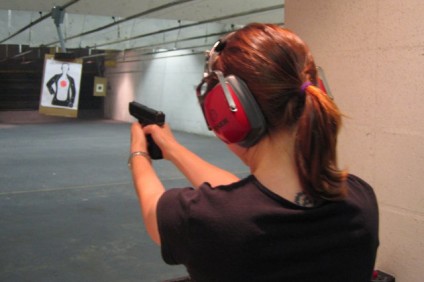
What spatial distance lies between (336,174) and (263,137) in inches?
5.2

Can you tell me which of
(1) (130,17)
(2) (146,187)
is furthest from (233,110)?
Result: (1) (130,17)

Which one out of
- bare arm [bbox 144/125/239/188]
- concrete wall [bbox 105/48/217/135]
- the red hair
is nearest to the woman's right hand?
bare arm [bbox 144/125/239/188]

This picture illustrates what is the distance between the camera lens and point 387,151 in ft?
5.69

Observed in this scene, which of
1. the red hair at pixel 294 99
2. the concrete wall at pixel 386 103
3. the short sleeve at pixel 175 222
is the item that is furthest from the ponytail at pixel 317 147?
the concrete wall at pixel 386 103

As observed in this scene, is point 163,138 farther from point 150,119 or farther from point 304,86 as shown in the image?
point 304,86

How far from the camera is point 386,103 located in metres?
1.72

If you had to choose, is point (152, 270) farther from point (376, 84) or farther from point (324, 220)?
point (324, 220)

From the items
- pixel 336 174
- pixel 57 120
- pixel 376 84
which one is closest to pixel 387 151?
pixel 376 84

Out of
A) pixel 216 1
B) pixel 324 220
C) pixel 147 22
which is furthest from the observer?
pixel 147 22

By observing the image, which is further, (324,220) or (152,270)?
(152,270)

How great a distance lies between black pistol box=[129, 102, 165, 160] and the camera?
3.53 ft

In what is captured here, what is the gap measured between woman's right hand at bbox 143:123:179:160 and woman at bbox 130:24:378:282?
0.96 feet

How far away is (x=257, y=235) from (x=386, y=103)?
1237 millimetres

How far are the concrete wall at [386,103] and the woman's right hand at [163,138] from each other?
0.98 meters
